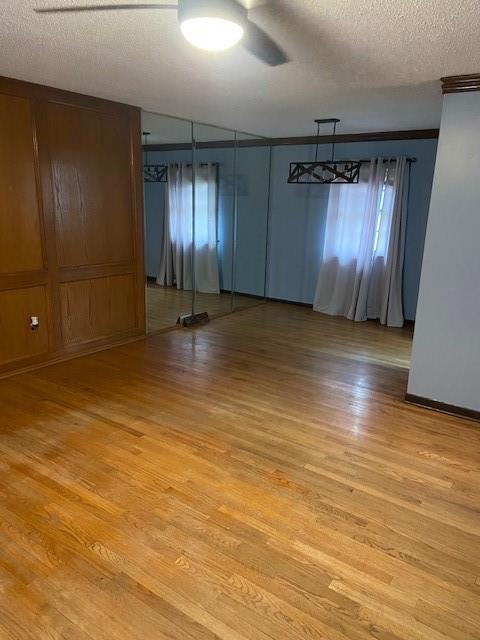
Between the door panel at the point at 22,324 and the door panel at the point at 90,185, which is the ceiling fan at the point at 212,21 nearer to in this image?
the door panel at the point at 90,185

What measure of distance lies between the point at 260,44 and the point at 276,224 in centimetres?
489

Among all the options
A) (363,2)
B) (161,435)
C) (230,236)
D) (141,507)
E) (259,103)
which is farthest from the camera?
(230,236)

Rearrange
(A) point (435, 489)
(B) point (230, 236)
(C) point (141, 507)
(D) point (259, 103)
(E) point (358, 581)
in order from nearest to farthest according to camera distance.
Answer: (E) point (358, 581)
(C) point (141, 507)
(A) point (435, 489)
(D) point (259, 103)
(B) point (230, 236)

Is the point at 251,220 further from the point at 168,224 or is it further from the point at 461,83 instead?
the point at 461,83

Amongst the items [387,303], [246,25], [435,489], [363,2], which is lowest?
[435,489]

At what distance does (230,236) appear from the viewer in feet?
22.1

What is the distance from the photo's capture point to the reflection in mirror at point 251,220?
21.9 feet

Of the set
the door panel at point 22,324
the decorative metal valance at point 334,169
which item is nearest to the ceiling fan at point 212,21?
the door panel at point 22,324

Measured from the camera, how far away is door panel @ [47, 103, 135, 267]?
13.1 feet

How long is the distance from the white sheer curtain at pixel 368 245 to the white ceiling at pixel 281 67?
1.31 meters

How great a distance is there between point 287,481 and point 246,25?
222cm

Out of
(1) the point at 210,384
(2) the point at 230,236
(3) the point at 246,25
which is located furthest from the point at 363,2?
(2) the point at 230,236

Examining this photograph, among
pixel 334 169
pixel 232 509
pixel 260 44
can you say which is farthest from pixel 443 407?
pixel 334 169

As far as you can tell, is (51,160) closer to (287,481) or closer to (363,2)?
(363,2)
